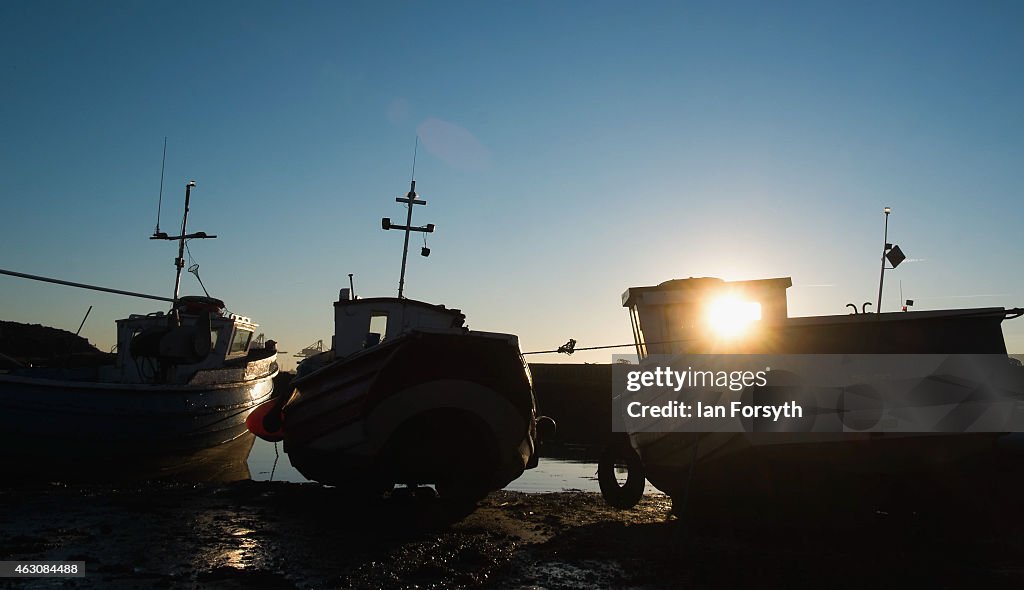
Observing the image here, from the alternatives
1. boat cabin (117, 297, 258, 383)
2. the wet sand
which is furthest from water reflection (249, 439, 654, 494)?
the wet sand

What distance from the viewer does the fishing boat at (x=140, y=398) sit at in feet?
41.2

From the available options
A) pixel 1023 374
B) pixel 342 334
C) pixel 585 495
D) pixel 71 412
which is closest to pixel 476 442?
pixel 585 495

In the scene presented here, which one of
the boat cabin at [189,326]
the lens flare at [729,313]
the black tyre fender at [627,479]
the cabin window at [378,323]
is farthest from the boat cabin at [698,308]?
A: the boat cabin at [189,326]

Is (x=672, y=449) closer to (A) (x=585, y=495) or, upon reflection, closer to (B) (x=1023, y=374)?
(A) (x=585, y=495)

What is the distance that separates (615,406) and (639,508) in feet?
5.29

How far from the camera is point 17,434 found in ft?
45.0

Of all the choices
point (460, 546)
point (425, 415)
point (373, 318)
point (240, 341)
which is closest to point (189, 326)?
point (373, 318)

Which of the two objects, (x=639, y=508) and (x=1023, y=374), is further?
(x=639, y=508)

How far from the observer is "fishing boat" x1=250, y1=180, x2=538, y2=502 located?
29.3ft

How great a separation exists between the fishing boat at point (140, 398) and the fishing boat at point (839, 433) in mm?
6933

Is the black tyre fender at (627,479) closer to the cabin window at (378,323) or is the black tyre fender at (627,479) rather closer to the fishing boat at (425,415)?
the fishing boat at (425,415)

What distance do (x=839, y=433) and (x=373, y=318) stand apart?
8466mm

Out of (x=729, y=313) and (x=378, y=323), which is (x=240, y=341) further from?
(x=729, y=313)

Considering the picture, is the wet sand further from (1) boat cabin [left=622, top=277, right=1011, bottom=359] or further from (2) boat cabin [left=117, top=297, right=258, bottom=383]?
(2) boat cabin [left=117, top=297, right=258, bottom=383]
